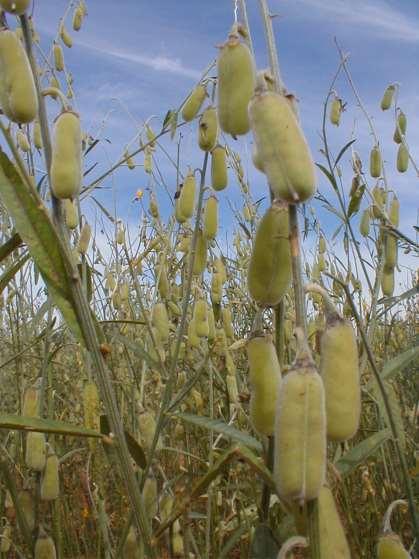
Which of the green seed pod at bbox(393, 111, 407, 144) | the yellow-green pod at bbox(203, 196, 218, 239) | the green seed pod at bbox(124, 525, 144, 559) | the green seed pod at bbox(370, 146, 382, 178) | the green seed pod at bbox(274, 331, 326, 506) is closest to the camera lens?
the green seed pod at bbox(274, 331, 326, 506)

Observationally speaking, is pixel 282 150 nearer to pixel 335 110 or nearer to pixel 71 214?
pixel 71 214

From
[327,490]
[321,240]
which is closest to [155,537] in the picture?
[327,490]

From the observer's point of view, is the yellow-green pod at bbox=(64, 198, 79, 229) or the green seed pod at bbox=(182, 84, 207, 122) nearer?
the yellow-green pod at bbox=(64, 198, 79, 229)

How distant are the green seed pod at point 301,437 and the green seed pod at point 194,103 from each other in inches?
29.6

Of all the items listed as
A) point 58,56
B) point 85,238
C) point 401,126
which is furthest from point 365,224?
point 58,56

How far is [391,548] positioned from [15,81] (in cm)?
55

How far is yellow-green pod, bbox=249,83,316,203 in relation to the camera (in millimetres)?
472

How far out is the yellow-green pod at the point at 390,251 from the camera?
4.47 ft

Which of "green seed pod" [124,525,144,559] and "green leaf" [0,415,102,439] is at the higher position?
"green leaf" [0,415,102,439]

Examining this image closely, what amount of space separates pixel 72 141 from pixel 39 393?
19.3 inches

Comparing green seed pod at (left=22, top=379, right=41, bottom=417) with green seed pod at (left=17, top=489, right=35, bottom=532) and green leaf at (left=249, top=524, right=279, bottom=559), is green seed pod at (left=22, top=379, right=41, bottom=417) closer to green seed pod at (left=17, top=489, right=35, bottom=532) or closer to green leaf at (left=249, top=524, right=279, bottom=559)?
green seed pod at (left=17, top=489, right=35, bottom=532)

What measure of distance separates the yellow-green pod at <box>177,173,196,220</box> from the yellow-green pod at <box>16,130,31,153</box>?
1.40 ft

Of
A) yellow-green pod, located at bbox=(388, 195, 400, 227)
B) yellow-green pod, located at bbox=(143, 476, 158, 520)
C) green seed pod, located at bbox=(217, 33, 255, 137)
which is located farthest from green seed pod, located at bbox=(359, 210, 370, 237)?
green seed pod, located at bbox=(217, 33, 255, 137)

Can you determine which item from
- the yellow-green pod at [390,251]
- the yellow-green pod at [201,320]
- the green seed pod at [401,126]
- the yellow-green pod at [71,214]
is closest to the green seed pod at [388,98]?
the green seed pod at [401,126]
